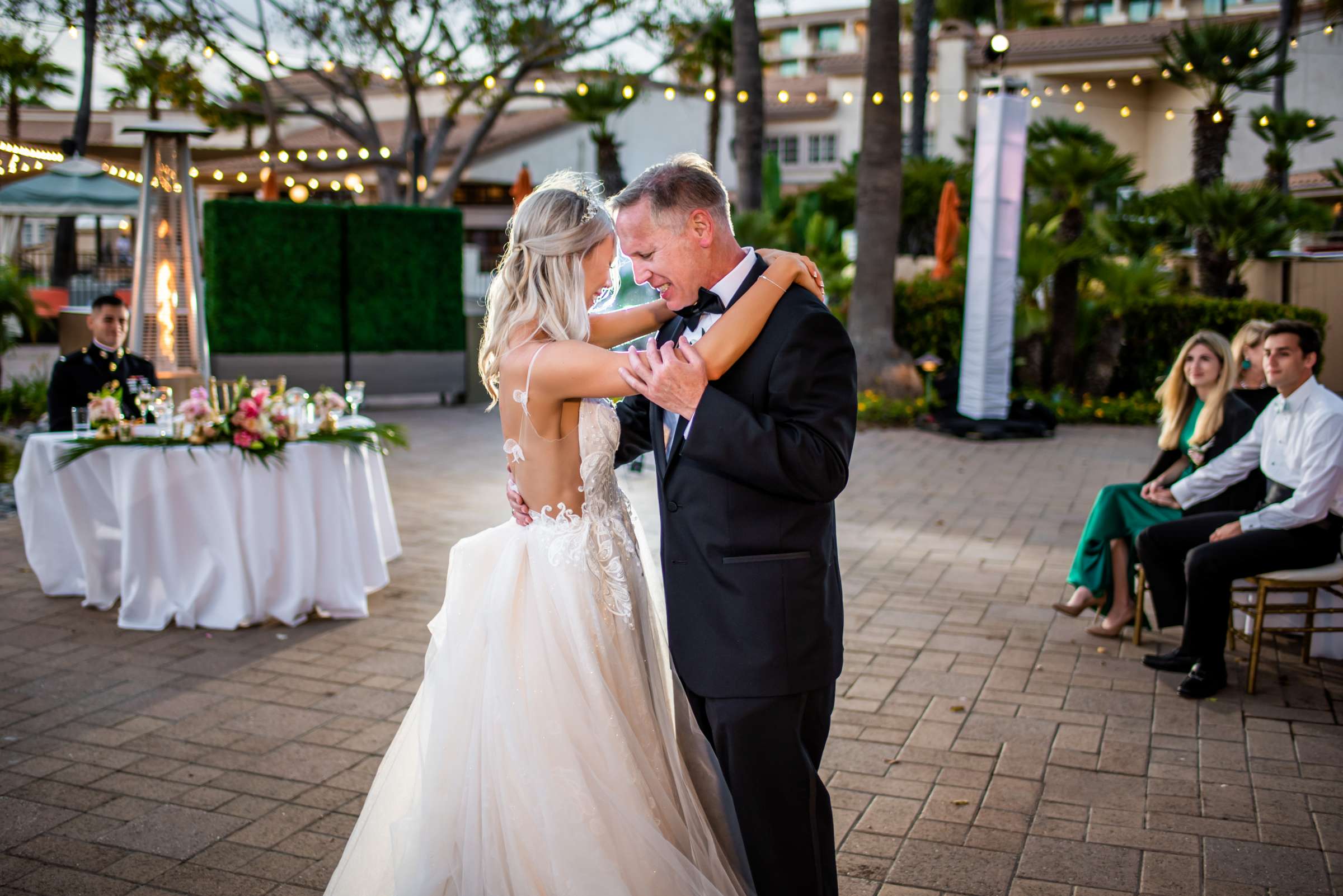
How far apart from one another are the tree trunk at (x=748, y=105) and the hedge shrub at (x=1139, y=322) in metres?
3.41

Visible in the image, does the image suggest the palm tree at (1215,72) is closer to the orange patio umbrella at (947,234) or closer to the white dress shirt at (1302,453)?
the orange patio umbrella at (947,234)

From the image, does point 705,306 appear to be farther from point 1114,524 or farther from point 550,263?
point 1114,524

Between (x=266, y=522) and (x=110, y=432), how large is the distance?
1015 mm

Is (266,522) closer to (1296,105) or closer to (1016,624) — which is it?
(1016,624)

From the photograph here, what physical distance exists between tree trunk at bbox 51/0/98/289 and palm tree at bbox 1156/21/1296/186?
15432 mm

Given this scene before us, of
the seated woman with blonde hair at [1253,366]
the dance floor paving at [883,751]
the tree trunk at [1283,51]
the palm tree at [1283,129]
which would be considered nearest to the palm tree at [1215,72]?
the palm tree at [1283,129]

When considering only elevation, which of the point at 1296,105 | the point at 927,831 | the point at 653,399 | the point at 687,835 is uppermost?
the point at 1296,105

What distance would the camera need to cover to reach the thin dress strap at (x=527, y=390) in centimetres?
270

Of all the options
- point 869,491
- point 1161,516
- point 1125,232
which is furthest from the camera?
point 1125,232

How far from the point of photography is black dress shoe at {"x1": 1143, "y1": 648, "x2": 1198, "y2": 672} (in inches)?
195

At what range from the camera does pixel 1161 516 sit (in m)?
5.48

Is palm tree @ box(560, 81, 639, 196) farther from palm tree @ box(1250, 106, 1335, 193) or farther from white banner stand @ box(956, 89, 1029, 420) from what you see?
palm tree @ box(1250, 106, 1335, 193)

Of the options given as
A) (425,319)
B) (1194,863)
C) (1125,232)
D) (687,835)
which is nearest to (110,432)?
(687,835)

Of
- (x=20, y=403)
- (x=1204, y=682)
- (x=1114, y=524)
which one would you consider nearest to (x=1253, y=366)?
(x=1114, y=524)
